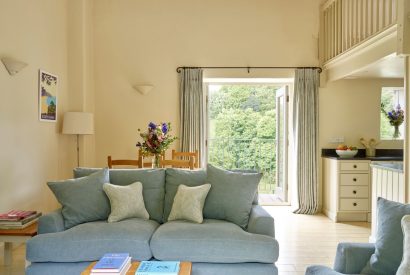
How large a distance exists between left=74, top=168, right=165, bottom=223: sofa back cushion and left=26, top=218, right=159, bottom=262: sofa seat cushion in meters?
0.51

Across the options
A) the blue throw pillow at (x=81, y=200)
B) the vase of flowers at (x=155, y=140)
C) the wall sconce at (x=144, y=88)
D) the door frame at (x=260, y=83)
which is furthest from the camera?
the door frame at (x=260, y=83)

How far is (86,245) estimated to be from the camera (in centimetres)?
267

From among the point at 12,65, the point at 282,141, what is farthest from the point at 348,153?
the point at 12,65

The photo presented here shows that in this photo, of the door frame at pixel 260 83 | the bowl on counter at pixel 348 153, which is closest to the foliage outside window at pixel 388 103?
the bowl on counter at pixel 348 153

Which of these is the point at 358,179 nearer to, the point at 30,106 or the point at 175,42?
the point at 175,42

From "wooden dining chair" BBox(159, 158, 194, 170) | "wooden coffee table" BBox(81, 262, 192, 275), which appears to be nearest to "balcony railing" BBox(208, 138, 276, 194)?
"wooden dining chair" BBox(159, 158, 194, 170)

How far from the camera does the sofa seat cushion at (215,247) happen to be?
265 centimetres

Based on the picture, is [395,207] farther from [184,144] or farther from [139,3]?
[139,3]

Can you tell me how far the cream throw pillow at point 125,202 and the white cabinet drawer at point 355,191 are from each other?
333 centimetres

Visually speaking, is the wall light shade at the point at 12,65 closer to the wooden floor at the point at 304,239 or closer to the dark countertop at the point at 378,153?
the wooden floor at the point at 304,239

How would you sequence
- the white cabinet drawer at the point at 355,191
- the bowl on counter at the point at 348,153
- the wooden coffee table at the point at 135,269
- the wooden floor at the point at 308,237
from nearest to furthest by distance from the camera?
the wooden coffee table at the point at 135,269 → the wooden floor at the point at 308,237 → the white cabinet drawer at the point at 355,191 → the bowl on counter at the point at 348,153

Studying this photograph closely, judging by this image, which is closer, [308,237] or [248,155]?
[308,237]

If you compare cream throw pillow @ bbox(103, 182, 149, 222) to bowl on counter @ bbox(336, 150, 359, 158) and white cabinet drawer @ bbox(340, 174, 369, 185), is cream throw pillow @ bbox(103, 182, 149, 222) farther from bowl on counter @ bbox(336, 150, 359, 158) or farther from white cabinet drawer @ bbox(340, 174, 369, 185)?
bowl on counter @ bbox(336, 150, 359, 158)

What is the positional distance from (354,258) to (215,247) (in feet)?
3.28
